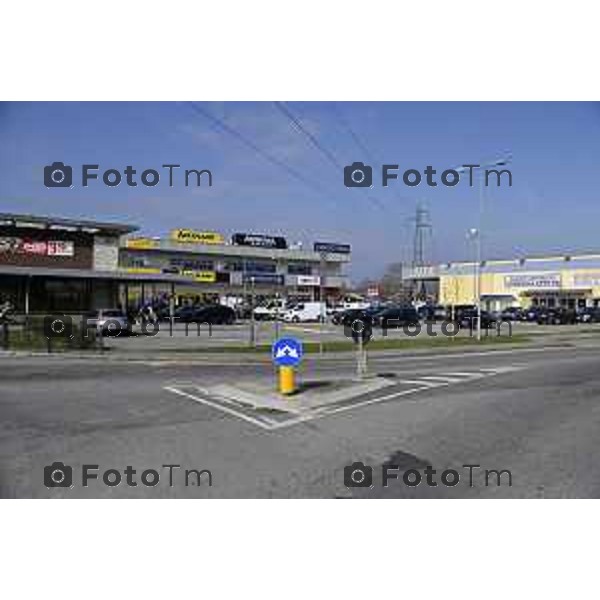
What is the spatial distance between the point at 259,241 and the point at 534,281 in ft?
108

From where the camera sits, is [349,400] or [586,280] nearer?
[349,400]

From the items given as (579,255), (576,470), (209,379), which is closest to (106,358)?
(209,379)

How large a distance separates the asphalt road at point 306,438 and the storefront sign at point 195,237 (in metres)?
70.5

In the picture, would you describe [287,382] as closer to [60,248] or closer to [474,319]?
[60,248]

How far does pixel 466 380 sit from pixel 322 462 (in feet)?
36.7

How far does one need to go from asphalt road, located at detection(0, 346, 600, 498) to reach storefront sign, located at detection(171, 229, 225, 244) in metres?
70.5

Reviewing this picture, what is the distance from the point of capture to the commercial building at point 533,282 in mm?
85312

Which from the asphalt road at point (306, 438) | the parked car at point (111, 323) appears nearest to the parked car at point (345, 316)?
the parked car at point (111, 323)

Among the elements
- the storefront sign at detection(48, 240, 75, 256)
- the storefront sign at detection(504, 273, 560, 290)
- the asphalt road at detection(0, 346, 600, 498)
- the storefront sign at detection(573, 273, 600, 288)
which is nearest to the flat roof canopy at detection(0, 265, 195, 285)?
the storefront sign at detection(48, 240, 75, 256)

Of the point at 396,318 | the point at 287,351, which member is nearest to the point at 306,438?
the point at 287,351

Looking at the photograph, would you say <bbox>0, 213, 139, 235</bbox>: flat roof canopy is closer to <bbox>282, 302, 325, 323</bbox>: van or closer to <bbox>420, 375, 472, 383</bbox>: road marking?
<bbox>282, 302, 325, 323</bbox>: van

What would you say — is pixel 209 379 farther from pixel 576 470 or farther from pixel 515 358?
pixel 515 358

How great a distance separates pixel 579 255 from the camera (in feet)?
286

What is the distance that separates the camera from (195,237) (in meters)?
92.3
